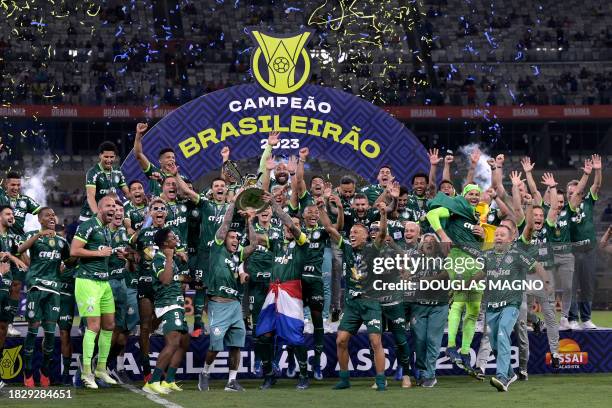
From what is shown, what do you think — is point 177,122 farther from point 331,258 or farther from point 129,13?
point 129,13

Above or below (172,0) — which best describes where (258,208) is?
below

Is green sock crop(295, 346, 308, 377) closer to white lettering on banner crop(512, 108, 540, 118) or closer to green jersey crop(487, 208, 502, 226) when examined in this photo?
green jersey crop(487, 208, 502, 226)

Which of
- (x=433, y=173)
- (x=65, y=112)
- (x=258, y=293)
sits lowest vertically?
(x=258, y=293)

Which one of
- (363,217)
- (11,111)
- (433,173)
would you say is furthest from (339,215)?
(11,111)

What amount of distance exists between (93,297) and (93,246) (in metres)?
0.56

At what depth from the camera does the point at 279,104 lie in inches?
695

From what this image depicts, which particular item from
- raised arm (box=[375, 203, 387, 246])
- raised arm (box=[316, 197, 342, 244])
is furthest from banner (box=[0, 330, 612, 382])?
raised arm (box=[375, 203, 387, 246])

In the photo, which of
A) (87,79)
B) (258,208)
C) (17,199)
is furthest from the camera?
(87,79)

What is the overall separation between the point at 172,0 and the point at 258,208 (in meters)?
31.4

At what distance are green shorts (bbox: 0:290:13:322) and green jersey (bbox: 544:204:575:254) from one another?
6.78 meters

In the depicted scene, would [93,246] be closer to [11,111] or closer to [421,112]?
[11,111]

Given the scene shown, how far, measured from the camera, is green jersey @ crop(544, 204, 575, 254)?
15.0 m

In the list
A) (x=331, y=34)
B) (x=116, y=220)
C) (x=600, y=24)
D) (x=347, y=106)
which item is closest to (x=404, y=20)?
(x=331, y=34)

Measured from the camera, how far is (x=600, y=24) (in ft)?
144
